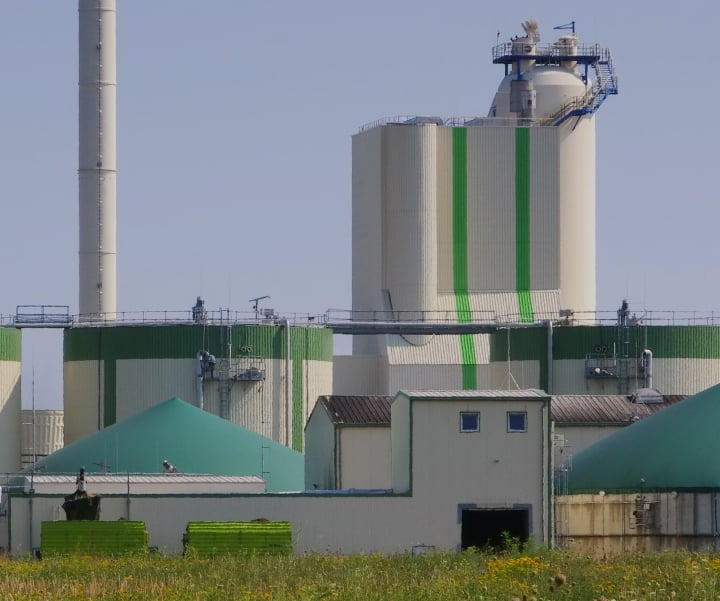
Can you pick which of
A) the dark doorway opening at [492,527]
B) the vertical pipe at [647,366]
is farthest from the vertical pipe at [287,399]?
the dark doorway opening at [492,527]

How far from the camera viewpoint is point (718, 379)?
8350cm

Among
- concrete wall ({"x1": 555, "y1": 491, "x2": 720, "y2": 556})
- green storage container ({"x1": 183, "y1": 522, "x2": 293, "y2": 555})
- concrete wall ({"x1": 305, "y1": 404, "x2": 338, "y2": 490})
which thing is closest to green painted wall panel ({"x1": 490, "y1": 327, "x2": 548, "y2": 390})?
concrete wall ({"x1": 305, "y1": 404, "x2": 338, "y2": 490})

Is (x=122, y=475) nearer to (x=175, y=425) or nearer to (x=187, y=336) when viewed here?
(x=175, y=425)

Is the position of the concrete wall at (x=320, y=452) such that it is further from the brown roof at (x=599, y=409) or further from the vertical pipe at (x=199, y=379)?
the vertical pipe at (x=199, y=379)

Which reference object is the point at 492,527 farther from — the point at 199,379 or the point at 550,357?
the point at 550,357

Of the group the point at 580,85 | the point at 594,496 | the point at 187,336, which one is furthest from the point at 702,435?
the point at 580,85

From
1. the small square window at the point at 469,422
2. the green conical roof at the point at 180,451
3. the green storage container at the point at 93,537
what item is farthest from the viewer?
the green conical roof at the point at 180,451

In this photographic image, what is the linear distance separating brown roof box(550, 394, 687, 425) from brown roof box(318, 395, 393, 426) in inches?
229

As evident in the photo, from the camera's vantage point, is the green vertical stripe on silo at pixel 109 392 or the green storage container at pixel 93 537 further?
the green vertical stripe on silo at pixel 109 392

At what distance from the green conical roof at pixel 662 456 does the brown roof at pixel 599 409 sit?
8.18 meters

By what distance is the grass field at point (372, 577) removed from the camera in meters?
29.6

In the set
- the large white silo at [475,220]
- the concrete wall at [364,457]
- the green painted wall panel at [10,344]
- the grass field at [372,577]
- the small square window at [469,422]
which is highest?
the large white silo at [475,220]

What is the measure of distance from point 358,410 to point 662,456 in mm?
11152

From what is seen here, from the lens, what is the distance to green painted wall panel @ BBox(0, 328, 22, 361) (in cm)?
8006
